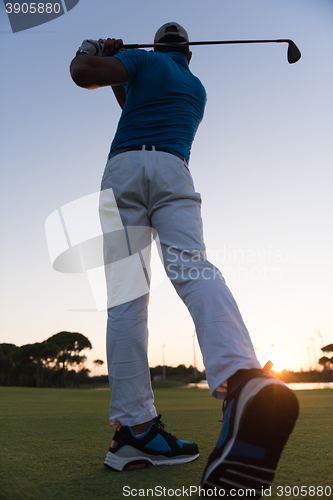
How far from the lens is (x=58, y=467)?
4.56ft

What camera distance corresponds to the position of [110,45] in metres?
1.71

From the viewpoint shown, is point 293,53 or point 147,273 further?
point 293,53

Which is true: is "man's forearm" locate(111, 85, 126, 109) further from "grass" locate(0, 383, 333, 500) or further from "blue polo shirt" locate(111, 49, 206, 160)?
"grass" locate(0, 383, 333, 500)

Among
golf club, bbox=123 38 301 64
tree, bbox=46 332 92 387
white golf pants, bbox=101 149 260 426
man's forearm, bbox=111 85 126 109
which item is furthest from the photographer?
tree, bbox=46 332 92 387

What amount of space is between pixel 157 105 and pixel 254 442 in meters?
1.47

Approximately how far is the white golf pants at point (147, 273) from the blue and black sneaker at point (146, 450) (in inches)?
2.4

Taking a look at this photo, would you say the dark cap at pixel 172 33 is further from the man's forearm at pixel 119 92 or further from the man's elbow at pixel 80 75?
the man's elbow at pixel 80 75

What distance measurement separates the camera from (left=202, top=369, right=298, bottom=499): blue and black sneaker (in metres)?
0.95

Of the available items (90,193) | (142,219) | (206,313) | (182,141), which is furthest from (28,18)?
(206,313)

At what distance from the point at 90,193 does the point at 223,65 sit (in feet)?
32.1

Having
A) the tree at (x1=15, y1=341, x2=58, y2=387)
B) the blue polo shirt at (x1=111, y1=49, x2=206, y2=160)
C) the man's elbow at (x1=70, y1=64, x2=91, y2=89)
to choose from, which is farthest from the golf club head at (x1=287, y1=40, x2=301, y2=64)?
the tree at (x1=15, y1=341, x2=58, y2=387)

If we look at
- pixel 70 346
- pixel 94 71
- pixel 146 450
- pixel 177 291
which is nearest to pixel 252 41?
pixel 94 71

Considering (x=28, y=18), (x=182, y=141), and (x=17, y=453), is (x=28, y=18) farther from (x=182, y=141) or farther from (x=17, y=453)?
(x=17, y=453)

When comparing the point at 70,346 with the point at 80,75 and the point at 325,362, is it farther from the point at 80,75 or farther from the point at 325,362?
the point at 80,75
